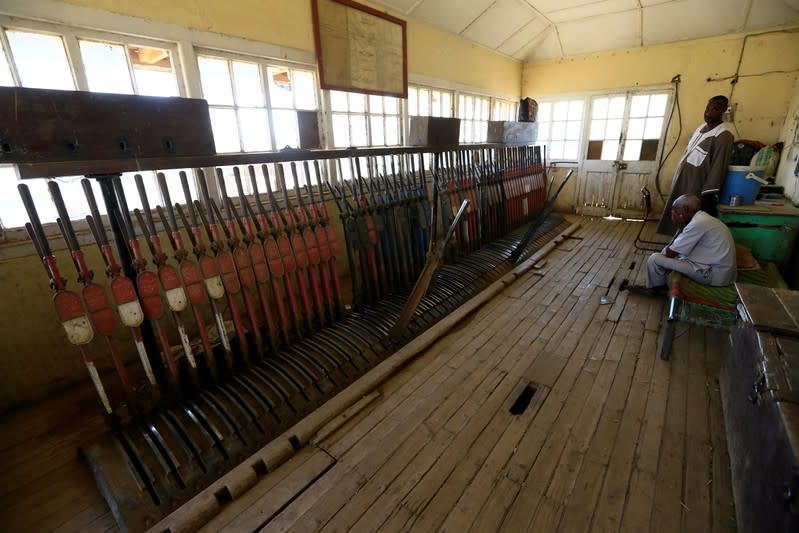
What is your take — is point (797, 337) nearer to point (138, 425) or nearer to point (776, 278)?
point (776, 278)

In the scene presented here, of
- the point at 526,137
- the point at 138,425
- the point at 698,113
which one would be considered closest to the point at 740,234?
the point at 526,137

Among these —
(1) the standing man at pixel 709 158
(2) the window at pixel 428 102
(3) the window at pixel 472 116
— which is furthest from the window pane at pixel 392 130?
(1) the standing man at pixel 709 158

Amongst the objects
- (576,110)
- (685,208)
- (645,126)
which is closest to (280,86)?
(685,208)

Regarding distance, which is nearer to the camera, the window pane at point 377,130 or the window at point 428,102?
the window pane at point 377,130

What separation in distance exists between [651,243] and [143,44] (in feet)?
22.5

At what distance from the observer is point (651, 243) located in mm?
5719

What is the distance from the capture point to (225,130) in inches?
135

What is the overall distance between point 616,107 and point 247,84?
7.27 meters

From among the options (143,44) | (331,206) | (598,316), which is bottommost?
(598,316)

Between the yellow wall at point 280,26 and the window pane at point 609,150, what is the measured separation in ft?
11.0

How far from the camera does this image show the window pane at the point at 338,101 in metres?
4.25

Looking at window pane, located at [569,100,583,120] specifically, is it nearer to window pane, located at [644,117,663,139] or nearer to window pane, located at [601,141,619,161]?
window pane, located at [601,141,619,161]

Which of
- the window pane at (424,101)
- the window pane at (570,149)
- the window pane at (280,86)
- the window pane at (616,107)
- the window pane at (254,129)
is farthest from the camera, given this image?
the window pane at (570,149)

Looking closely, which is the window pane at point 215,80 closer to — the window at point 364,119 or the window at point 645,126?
the window at point 364,119
